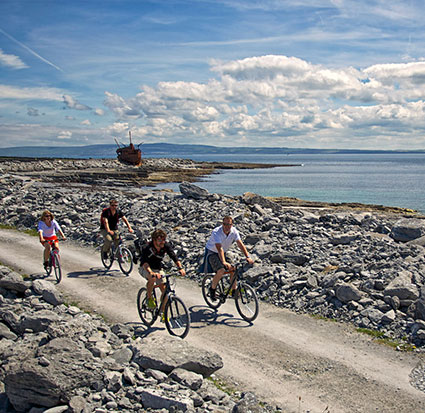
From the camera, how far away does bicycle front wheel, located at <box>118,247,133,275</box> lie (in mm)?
15025

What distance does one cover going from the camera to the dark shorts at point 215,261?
11023mm

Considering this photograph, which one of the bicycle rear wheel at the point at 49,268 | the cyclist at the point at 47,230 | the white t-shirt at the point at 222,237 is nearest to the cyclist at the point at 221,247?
the white t-shirt at the point at 222,237

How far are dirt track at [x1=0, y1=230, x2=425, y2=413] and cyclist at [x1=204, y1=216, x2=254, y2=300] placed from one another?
1.21m

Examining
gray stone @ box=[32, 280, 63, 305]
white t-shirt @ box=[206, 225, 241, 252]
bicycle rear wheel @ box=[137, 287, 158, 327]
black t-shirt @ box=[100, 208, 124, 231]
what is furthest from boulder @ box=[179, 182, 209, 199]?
bicycle rear wheel @ box=[137, 287, 158, 327]

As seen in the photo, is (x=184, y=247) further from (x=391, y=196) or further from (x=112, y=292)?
(x=391, y=196)

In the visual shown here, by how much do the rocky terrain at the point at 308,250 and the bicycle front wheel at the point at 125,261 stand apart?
2.28m

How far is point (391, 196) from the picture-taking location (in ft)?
204

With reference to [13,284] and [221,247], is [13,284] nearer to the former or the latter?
[13,284]

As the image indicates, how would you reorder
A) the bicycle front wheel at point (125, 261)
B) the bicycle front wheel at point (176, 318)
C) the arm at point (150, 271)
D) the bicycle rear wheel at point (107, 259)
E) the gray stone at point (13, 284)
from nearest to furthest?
the arm at point (150, 271)
the bicycle front wheel at point (176, 318)
the gray stone at point (13, 284)
the bicycle front wheel at point (125, 261)
the bicycle rear wheel at point (107, 259)

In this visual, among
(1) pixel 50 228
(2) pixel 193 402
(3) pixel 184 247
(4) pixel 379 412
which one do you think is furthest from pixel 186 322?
(3) pixel 184 247

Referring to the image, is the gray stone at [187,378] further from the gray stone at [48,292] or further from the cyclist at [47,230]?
the cyclist at [47,230]

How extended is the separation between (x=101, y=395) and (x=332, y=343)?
Answer: 17.2 ft

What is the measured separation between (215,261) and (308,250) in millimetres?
6045

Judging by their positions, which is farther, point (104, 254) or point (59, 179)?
point (59, 179)
